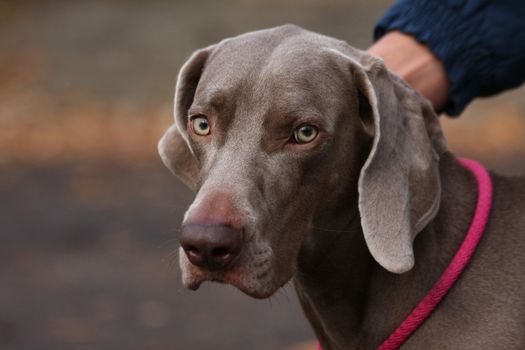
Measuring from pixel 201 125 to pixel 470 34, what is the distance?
1364 millimetres

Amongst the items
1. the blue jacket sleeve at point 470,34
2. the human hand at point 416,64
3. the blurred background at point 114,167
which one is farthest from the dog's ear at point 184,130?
the blue jacket sleeve at point 470,34

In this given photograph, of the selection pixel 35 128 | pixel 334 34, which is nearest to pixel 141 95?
pixel 35 128

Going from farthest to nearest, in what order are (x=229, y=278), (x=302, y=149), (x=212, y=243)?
(x=302, y=149) < (x=229, y=278) < (x=212, y=243)

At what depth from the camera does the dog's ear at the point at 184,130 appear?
394cm

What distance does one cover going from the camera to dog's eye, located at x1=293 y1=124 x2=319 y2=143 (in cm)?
350

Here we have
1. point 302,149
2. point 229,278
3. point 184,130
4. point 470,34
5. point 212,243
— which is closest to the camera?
point 212,243

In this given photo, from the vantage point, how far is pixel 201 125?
3.68 m

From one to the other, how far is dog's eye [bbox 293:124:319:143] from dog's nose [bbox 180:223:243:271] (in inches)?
17.3

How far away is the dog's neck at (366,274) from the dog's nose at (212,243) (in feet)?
1.63

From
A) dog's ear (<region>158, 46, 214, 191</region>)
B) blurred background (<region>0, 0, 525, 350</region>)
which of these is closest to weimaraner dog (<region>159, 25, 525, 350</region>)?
dog's ear (<region>158, 46, 214, 191</region>)

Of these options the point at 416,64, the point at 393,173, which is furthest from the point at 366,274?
the point at 416,64

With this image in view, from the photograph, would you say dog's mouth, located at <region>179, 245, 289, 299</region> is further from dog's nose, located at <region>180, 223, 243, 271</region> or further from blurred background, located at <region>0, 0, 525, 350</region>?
blurred background, located at <region>0, 0, 525, 350</region>

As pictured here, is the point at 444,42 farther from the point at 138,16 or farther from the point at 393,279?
the point at 138,16

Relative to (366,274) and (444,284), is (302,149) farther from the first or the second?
(444,284)
